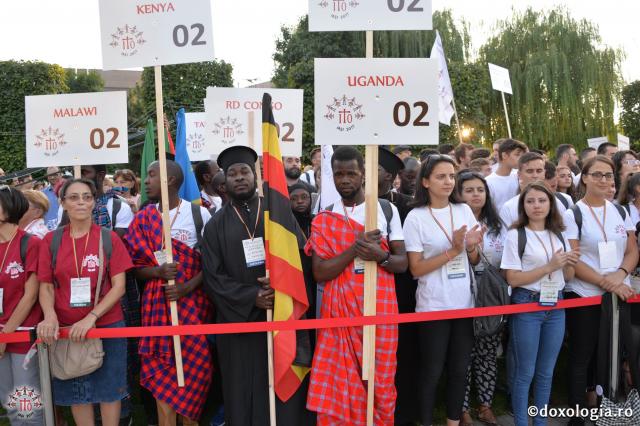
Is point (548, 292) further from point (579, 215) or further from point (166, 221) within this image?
point (166, 221)

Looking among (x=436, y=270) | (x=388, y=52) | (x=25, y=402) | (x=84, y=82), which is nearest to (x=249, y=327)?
(x=436, y=270)

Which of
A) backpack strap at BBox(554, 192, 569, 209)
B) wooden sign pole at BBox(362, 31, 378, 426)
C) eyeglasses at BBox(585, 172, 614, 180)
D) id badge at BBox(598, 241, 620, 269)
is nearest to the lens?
wooden sign pole at BBox(362, 31, 378, 426)

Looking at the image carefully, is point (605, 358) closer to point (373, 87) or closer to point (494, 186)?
point (494, 186)

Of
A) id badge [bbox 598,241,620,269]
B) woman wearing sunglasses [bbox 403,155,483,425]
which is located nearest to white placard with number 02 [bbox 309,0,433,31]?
woman wearing sunglasses [bbox 403,155,483,425]

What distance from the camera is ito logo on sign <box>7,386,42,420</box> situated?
393cm

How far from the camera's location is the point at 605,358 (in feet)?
14.4

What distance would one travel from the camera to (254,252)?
4.00 metres

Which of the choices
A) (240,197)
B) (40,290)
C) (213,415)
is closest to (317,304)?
(240,197)

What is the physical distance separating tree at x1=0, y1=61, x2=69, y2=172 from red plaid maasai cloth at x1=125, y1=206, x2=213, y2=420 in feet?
62.8

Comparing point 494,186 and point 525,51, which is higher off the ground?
point 525,51

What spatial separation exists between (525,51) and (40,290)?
68.8ft

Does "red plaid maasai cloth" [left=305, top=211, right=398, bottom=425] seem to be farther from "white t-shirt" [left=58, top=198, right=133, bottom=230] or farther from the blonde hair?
the blonde hair

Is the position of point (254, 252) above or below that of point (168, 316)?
above

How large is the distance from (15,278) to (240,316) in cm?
156
